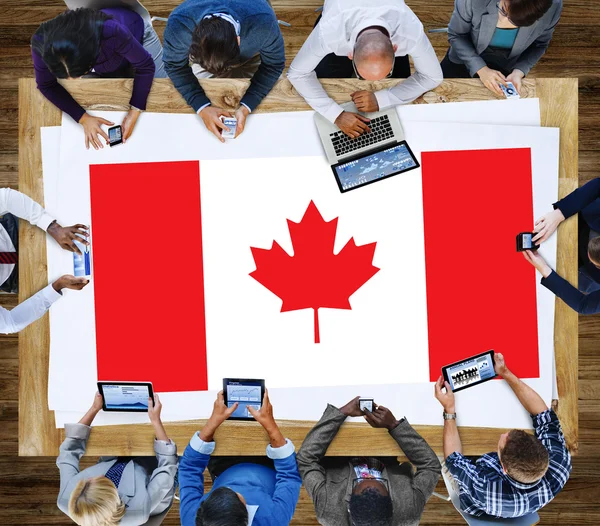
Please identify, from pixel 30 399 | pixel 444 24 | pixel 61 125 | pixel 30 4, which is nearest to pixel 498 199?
pixel 444 24

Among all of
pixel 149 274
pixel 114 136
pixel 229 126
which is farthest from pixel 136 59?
pixel 149 274

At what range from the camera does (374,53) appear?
162cm

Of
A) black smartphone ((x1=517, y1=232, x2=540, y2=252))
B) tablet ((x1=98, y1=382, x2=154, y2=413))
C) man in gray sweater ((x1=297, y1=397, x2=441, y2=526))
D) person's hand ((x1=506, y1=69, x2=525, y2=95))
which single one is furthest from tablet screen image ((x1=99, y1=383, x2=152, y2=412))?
person's hand ((x1=506, y1=69, x2=525, y2=95))

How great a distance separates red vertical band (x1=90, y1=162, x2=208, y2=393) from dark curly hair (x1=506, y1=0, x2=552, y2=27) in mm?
1194

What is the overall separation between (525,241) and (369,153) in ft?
2.09

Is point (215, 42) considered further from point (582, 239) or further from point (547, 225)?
point (582, 239)

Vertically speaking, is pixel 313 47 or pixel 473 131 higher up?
pixel 313 47

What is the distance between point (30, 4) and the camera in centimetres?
262

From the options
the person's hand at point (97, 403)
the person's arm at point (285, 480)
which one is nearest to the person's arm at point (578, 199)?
the person's arm at point (285, 480)

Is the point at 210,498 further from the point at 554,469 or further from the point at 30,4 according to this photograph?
the point at 30,4

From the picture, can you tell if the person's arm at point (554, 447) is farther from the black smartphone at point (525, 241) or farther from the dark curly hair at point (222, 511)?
the dark curly hair at point (222, 511)

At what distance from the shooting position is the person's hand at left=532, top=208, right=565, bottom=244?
190 cm

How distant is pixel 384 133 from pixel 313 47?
390 mm

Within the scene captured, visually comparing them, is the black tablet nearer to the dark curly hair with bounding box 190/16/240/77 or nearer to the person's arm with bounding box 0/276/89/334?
the dark curly hair with bounding box 190/16/240/77
